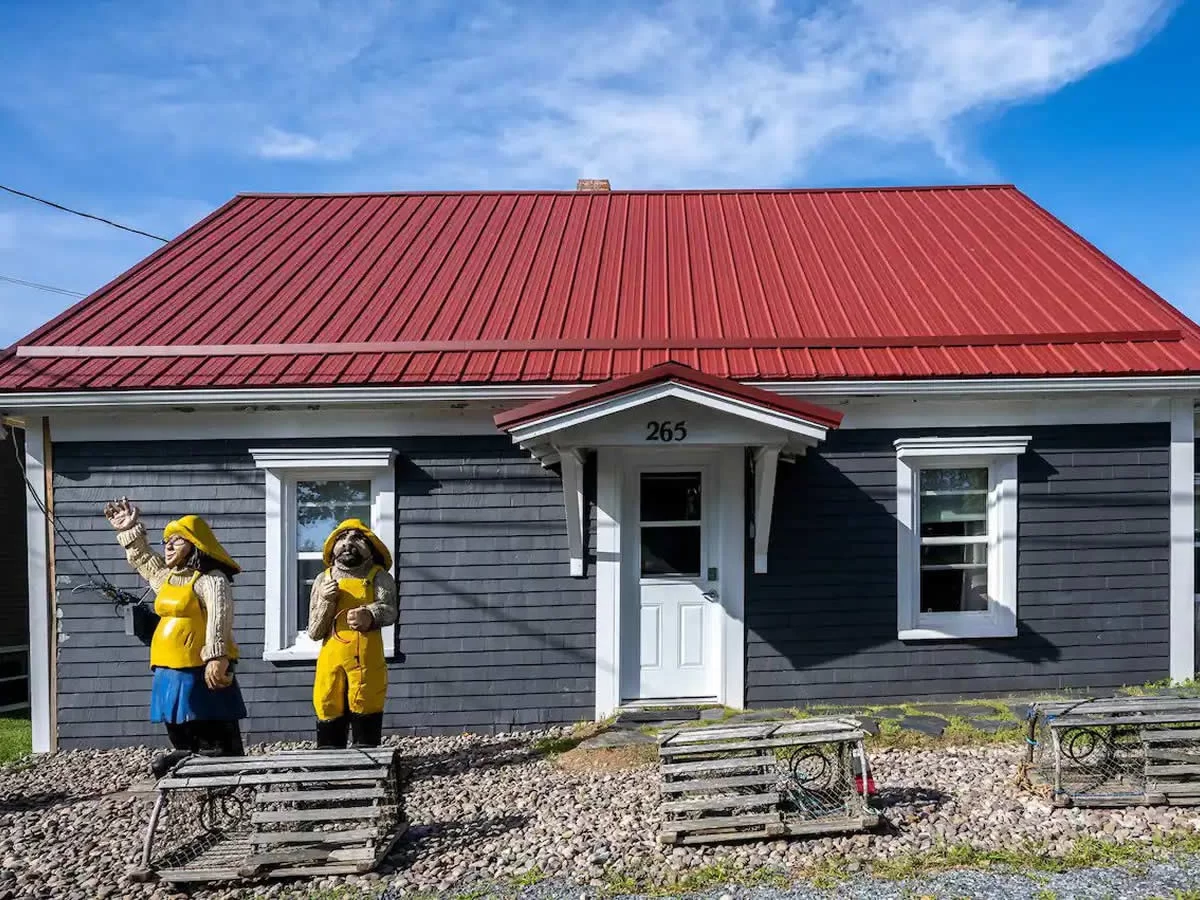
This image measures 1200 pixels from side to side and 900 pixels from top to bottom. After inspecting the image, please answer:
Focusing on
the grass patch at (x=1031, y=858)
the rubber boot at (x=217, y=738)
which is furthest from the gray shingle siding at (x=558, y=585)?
the grass patch at (x=1031, y=858)

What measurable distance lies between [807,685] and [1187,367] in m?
4.24

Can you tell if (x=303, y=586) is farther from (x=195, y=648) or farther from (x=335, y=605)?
(x=335, y=605)

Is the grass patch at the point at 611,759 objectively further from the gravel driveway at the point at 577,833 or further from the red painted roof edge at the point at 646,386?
the red painted roof edge at the point at 646,386

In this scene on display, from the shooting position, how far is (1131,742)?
17.9 ft

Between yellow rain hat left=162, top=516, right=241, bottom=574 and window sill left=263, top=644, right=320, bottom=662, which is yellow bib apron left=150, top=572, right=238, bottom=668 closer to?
yellow rain hat left=162, top=516, right=241, bottom=574

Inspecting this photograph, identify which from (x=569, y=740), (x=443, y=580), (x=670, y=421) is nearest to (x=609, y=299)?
(x=670, y=421)

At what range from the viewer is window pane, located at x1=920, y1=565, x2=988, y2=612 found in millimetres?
7781

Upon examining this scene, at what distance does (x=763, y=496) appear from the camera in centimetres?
714

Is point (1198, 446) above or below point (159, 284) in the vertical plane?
below

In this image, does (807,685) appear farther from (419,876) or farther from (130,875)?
(130,875)

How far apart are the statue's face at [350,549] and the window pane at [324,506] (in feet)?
6.59

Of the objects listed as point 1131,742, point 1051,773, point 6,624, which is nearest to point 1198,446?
point 1131,742

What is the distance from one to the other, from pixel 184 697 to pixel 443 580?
2400 mm

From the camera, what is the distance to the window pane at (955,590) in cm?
778
